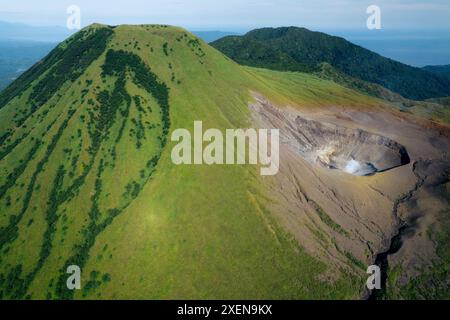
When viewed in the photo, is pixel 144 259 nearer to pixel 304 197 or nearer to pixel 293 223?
A: pixel 293 223

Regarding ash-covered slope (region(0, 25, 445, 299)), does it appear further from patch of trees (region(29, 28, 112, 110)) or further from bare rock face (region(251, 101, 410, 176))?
bare rock face (region(251, 101, 410, 176))

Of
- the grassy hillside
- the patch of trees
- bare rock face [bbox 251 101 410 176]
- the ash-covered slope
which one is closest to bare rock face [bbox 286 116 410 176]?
bare rock face [bbox 251 101 410 176]

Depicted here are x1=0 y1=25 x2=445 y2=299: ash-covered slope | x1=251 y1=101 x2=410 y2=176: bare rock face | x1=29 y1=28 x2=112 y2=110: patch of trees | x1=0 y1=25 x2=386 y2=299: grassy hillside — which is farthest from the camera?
x1=251 y1=101 x2=410 y2=176: bare rock face

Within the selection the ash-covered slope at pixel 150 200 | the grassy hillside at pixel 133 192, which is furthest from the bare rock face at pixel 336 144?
the grassy hillside at pixel 133 192

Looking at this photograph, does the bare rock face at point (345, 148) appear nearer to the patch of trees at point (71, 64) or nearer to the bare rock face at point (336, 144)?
the bare rock face at point (336, 144)

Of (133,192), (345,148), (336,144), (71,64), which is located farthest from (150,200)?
(345,148)

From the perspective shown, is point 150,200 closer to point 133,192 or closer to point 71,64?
point 133,192

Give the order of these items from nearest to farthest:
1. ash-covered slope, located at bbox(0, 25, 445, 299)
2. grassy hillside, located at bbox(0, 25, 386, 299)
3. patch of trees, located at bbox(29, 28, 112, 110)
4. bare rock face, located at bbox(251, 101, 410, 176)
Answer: grassy hillside, located at bbox(0, 25, 386, 299)
ash-covered slope, located at bbox(0, 25, 445, 299)
patch of trees, located at bbox(29, 28, 112, 110)
bare rock face, located at bbox(251, 101, 410, 176)

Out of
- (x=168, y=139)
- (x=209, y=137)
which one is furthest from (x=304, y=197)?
(x=168, y=139)
